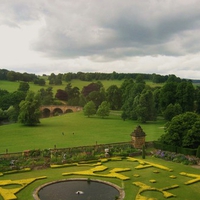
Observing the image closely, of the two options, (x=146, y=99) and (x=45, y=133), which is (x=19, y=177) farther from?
(x=146, y=99)

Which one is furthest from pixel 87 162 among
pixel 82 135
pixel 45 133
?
pixel 45 133

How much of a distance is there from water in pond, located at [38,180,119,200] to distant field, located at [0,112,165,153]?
15.6 meters

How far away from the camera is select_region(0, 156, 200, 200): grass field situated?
19.0 meters

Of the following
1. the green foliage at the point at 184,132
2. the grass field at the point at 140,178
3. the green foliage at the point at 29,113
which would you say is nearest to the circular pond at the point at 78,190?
the grass field at the point at 140,178

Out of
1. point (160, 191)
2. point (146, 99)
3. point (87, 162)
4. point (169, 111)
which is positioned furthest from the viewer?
point (146, 99)

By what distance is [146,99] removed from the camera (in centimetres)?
6088

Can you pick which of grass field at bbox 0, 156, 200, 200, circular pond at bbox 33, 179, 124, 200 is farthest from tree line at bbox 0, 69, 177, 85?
circular pond at bbox 33, 179, 124, 200

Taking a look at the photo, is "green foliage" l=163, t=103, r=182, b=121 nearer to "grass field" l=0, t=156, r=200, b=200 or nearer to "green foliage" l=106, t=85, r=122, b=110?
"green foliage" l=106, t=85, r=122, b=110

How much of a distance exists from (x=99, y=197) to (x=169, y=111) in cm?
4100

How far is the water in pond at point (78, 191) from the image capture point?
18.3 meters

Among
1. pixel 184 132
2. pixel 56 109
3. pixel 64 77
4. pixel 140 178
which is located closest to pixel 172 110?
pixel 184 132

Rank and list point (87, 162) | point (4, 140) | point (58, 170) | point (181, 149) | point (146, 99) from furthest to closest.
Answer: point (146, 99) → point (4, 140) → point (181, 149) → point (87, 162) → point (58, 170)

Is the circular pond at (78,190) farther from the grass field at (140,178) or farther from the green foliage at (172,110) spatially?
the green foliage at (172,110)

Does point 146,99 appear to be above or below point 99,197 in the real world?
above
